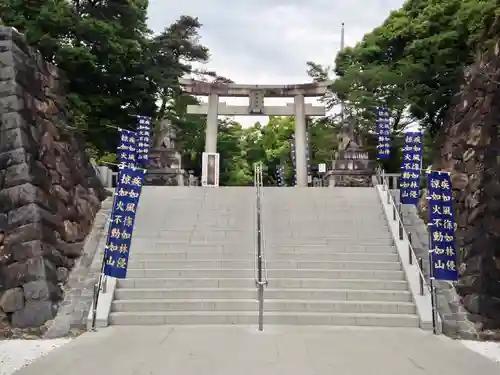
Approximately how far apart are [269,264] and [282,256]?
18.2 inches

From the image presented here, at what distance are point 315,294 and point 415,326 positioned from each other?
172 cm

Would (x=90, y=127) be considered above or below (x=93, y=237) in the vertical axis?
above

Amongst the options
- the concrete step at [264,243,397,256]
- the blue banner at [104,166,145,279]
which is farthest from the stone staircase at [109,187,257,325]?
the blue banner at [104,166,145,279]

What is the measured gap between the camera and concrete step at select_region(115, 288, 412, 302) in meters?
8.84

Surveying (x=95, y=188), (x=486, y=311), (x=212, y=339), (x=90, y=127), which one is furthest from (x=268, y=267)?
(x=90, y=127)

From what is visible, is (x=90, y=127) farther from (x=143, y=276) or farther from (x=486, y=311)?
(x=486, y=311)

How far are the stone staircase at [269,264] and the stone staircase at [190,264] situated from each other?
17 mm

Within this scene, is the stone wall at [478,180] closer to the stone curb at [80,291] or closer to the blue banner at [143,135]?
the stone curb at [80,291]

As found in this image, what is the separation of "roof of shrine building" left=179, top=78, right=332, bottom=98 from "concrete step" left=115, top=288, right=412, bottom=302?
16.9 meters

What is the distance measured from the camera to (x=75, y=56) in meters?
16.0

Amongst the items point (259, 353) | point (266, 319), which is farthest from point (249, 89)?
point (259, 353)

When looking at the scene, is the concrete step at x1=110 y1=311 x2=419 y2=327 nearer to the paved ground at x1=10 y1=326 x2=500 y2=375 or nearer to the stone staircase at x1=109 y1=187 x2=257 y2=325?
the stone staircase at x1=109 y1=187 x2=257 y2=325

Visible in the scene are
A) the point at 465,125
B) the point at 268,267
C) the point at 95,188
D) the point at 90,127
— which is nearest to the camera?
the point at 268,267

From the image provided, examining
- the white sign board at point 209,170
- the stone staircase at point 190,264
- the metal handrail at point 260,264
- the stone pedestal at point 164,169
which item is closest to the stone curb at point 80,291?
the stone staircase at point 190,264
